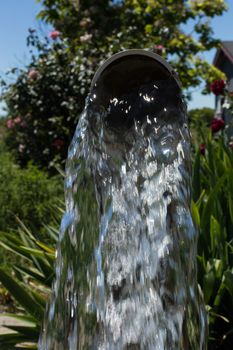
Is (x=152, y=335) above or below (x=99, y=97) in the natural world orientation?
below

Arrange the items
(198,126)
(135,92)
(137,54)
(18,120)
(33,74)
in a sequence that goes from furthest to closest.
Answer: (18,120) → (33,74) → (198,126) → (135,92) → (137,54)

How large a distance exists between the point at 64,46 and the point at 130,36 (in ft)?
3.56

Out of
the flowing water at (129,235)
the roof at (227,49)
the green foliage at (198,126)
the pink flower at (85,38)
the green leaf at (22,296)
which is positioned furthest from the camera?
the roof at (227,49)

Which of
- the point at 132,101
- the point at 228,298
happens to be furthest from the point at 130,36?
the point at 132,101

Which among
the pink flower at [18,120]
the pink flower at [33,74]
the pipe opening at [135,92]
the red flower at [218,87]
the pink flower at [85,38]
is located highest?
the pink flower at [85,38]

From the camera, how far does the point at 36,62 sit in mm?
11742

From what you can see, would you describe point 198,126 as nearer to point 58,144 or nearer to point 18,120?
point 58,144

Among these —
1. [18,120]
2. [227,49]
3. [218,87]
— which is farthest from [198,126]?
[227,49]

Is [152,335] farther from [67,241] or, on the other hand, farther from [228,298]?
[228,298]

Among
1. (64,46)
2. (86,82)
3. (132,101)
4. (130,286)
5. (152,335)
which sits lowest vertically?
(152,335)

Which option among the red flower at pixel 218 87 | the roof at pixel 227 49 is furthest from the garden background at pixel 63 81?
the roof at pixel 227 49

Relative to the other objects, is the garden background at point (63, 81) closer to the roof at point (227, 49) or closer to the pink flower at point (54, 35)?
the pink flower at point (54, 35)

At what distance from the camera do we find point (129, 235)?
258 centimetres

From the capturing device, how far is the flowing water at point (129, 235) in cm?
239
